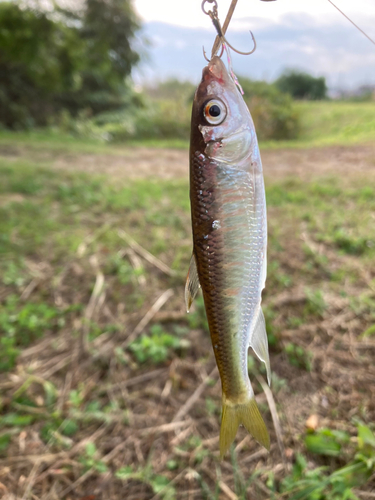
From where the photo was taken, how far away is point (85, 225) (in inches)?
154

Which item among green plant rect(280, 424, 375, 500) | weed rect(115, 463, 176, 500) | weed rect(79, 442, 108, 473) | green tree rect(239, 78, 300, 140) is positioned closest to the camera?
green plant rect(280, 424, 375, 500)

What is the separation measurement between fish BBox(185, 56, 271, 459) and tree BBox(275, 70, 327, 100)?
1566cm

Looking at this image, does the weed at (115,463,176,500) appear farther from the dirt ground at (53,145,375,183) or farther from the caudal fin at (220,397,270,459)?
the dirt ground at (53,145,375,183)

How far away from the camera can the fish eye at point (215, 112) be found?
2.69 feet

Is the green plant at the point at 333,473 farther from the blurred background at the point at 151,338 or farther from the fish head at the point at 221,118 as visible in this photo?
the fish head at the point at 221,118

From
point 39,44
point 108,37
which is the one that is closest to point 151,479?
point 39,44

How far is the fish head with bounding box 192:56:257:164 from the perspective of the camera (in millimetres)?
813

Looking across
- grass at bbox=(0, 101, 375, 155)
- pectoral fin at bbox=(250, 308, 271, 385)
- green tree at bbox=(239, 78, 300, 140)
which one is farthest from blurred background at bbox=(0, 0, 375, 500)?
green tree at bbox=(239, 78, 300, 140)

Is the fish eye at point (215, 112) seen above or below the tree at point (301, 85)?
below

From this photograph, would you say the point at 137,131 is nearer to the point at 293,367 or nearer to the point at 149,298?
the point at 149,298

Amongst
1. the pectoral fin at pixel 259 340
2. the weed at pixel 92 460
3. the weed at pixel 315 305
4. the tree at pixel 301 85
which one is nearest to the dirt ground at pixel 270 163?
the weed at pixel 315 305

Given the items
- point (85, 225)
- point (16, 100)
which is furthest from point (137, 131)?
point (85, 225)

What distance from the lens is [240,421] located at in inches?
37.6

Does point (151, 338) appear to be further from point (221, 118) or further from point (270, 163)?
point (270, 163)
